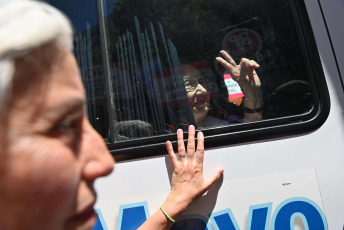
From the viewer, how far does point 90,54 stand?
6.39 feet

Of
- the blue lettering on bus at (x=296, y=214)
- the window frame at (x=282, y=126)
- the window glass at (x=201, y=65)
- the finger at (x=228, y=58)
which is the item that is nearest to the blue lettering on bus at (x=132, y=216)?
the window frame at (x=282, y=126)

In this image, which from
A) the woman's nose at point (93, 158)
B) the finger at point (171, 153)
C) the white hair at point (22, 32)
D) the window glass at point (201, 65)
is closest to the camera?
the white hair at point (22, 32)

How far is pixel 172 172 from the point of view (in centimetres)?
174

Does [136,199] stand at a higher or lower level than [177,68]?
lower

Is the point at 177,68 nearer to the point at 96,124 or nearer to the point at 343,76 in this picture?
the point at 96,124

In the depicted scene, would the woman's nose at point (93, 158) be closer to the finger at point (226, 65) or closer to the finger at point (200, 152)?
the finger at point (200, 152)

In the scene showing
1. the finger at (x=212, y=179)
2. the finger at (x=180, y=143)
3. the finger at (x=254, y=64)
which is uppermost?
the finger at (x=254, y=64)

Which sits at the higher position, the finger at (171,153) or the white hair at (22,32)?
the white hair at (22,32)

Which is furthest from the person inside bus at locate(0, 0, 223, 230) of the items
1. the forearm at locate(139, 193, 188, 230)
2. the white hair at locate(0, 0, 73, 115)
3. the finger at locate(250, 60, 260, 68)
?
the finger at locate(250, 60, 260, 68)

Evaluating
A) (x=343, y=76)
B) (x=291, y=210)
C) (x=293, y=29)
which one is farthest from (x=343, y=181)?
(x=293, y=29)

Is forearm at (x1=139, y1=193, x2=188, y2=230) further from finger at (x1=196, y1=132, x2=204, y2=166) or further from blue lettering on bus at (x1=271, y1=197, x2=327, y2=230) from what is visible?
blue lettering on bus at (x1=271, y1=197, x2=327, y2=230)

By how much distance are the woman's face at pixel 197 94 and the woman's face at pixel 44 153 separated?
3.76 ft

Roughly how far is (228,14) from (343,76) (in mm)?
642

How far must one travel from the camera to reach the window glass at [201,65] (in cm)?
182
